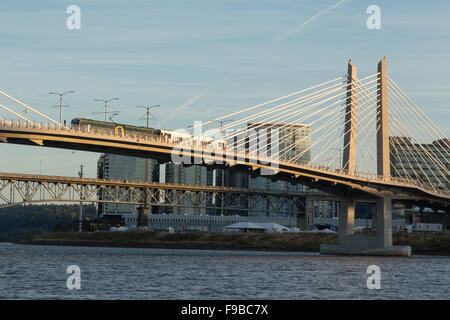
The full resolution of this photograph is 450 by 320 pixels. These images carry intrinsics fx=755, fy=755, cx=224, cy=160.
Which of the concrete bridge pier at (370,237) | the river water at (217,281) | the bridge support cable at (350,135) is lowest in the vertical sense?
the river water at (217,281)

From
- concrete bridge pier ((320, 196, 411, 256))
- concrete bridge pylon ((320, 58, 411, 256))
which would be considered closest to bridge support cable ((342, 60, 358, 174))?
concrete bridge pylon ((320, 58, 411, 256))

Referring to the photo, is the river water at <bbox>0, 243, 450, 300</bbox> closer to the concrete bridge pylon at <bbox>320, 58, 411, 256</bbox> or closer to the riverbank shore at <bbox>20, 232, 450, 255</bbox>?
the concrete bridge pylon at <bbox>320, 58, 411, 256</bbox>

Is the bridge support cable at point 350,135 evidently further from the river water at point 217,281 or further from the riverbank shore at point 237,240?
the riverbank shore at point 237,240

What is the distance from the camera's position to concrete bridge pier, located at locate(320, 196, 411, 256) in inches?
4286

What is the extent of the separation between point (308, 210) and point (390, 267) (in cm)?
10755

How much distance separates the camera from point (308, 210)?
189 metres

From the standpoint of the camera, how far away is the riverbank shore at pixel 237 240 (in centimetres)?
12643

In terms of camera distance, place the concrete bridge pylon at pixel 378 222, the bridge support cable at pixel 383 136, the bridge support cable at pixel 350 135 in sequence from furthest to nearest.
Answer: the concrete bridge pylon at pixel 378 222 < the bridge support cable at pixel 383 136 < the bridge support cable at pixel 350 135

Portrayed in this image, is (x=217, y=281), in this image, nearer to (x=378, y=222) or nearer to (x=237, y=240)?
(x=378, y=222)

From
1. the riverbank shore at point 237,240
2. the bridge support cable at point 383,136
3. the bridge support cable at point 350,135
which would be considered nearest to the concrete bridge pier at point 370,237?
the bridge support cable at point 383,136

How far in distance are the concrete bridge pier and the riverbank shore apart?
16410 millimetres

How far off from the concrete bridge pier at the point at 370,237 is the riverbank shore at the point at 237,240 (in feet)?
53.8

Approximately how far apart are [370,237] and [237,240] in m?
43.1
